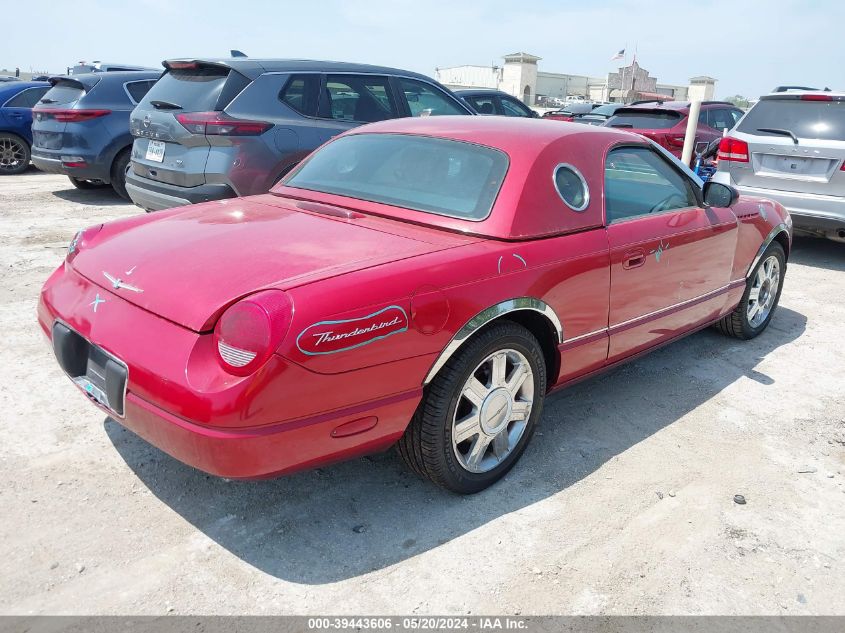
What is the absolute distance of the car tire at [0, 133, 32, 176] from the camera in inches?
455

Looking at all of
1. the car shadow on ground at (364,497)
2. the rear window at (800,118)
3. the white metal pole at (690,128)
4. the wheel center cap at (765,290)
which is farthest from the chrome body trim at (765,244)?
the white metal pole at (690,128)

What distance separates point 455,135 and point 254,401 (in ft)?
5.96

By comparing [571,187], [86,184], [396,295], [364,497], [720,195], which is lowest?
[364,497]

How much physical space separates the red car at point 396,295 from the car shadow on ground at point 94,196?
6.36 m

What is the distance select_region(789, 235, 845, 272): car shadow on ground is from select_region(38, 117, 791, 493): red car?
3958 mm

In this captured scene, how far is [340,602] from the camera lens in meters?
2.38

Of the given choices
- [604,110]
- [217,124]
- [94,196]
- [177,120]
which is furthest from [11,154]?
[604,110]

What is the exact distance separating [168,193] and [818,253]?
6.76 m

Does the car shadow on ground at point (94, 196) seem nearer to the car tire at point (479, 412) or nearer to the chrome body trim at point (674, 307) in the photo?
the chrome body trim at point (674, 307)

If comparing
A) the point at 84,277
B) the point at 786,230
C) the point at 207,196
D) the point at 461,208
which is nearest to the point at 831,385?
the point at 786,230

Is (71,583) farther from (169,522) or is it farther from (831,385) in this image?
(831,385)

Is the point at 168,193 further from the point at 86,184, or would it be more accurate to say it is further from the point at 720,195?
the point at 86,184

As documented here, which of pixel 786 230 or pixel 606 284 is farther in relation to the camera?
pixel 786 230

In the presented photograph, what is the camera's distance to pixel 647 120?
426 inches
